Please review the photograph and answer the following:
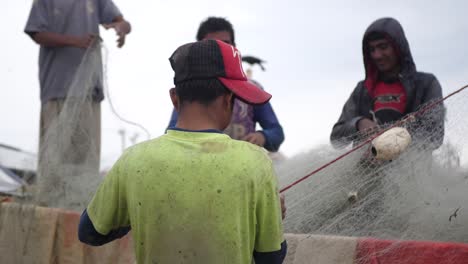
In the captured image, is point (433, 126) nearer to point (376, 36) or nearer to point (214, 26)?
point (376, 36)

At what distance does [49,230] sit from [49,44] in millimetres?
1691

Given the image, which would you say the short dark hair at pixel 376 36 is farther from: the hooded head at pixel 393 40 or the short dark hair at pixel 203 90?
the short dark hair at pixel 203 90

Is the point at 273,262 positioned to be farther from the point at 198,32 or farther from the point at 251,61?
the point at 251,61

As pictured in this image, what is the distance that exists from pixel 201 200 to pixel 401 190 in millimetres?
1162

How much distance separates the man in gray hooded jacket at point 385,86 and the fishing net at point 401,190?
625mm

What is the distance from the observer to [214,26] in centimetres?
405

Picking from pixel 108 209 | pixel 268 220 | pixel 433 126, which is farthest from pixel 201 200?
pixel 433 126

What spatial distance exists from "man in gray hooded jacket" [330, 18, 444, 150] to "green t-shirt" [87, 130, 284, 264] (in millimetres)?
1751

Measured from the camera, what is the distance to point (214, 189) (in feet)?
5.27

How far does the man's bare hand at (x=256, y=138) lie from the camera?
3.56 metres

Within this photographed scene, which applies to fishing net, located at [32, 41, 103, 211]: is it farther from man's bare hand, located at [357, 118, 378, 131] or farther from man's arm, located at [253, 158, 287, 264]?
man's arm, located at [253, 158, 287, 264]

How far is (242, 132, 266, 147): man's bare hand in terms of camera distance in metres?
3.56

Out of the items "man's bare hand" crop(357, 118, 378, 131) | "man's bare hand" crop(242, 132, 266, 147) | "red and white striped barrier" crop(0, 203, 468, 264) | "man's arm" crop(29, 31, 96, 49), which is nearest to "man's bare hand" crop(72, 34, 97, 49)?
"man's arm" crop(29, 31, 96, 49)

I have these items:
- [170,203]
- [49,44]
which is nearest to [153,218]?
[170,203]
